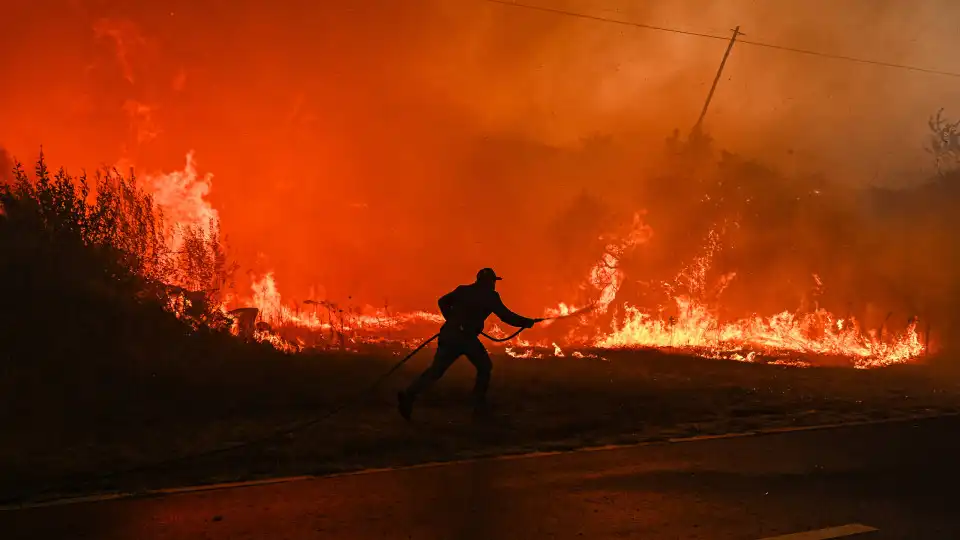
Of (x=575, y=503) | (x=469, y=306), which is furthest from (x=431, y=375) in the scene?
(x=575, y=503)

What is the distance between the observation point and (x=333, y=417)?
8555 mm

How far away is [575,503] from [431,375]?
10.4ft

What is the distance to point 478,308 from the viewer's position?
8469 millimetres

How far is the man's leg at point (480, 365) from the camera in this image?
8.49m

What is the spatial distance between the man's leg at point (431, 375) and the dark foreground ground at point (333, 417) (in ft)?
0.84

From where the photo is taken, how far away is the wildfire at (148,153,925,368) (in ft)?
59.8

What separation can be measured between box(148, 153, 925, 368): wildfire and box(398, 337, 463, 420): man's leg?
19.6 ft

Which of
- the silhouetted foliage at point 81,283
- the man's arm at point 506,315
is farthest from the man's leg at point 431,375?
the silhouetted foliage at point 81,283

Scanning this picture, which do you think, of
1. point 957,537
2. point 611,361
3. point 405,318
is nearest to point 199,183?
point 405,318

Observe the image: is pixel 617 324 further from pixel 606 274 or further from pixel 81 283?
pixel 81 283

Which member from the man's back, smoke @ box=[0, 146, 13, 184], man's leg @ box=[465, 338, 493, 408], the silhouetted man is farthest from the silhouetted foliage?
smoke @ box=[0, 146, 13, 184]

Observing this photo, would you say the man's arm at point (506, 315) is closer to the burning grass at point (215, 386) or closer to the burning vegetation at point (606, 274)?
the burning grass at point (215, 386)

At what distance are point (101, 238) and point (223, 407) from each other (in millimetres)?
4162

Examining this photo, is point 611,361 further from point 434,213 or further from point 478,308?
point 434,213
